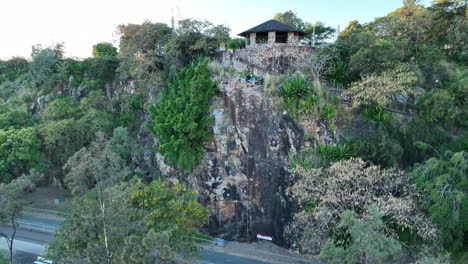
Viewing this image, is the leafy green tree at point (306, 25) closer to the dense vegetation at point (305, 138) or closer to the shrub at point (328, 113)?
the dense vegetation at point (305, 138)

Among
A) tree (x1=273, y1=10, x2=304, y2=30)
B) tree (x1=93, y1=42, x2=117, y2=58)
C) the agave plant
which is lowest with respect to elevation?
the agave plant

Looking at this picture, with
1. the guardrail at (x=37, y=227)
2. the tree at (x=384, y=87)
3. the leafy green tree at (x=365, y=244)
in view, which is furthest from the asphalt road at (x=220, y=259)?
the guardrail at (x=37, y=227)

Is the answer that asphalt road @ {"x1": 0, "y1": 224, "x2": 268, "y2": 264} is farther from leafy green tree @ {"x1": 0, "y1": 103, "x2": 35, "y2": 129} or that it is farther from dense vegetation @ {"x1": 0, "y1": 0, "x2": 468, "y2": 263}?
leafy green tree @ {"x1": 0, "y1": 103, "x2": 35, "y2": 129}

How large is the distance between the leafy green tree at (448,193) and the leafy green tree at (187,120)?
1169cm

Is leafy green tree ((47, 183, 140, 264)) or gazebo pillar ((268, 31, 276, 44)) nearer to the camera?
leafy green tree ((47, 183, 140, 264))

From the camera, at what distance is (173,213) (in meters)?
14.1

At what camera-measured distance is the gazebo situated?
81.8 ft

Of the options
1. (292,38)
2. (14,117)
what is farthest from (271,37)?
(14,117)

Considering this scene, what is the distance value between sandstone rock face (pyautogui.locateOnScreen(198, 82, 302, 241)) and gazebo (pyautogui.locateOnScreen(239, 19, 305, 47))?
5.55m

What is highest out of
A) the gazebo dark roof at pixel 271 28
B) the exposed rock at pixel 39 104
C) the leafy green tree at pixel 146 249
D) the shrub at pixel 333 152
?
the gazebo dark roof at pixel 271 28

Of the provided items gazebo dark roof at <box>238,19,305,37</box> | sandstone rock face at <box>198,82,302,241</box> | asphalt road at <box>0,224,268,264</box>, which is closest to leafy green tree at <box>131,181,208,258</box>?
asphalt road at <box>0,224,268,264</box>

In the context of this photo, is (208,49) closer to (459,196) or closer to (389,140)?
(389,140)

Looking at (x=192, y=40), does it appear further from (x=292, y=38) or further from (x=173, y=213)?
(x=173, y=213)

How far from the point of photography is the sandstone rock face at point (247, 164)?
20188mm
